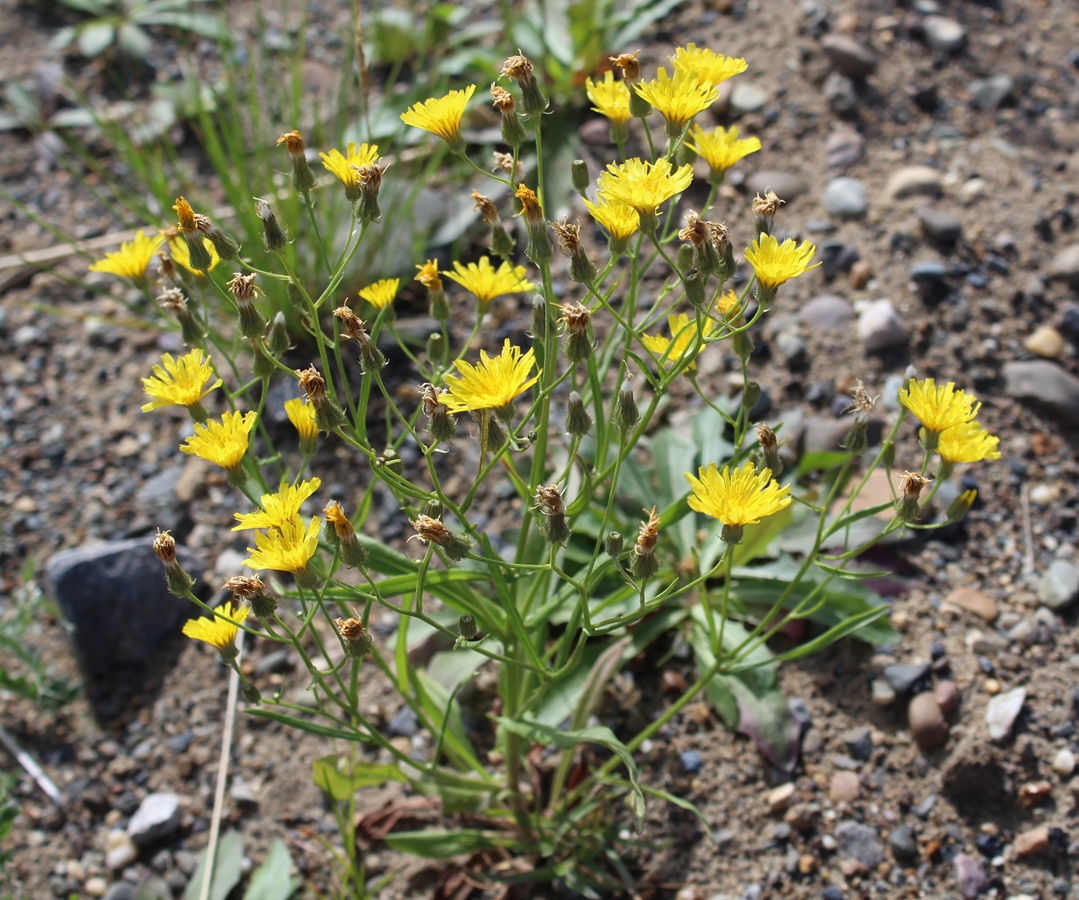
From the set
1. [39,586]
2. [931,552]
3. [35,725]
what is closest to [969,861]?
[931,552]

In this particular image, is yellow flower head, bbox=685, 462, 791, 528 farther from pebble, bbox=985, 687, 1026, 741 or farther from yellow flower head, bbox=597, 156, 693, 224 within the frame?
pebble, bbox=985, 687, 1026, 741

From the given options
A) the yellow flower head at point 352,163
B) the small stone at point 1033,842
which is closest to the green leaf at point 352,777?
the yellow flower head at point 352,163

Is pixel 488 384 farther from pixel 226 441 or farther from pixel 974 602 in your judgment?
pixel 974 602

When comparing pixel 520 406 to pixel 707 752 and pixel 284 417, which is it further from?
pixel 707 752

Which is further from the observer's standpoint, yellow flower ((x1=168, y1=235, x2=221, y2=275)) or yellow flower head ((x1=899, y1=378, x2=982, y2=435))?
yellow flower ((x1=168, y1=235, x2=221, y2=275))

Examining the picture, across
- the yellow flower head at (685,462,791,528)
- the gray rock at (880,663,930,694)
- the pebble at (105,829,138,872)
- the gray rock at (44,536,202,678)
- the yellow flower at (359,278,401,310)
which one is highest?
the yellow flower at (359,278,401,310)

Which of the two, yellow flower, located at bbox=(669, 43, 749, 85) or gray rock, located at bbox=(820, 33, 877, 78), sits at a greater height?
yellow flower, located at bbox=(669, 43, 749, 85)

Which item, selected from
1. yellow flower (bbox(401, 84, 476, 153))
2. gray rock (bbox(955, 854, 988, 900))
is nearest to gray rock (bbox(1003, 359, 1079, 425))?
gray rock (bbox(955, 854, 988, 900))
